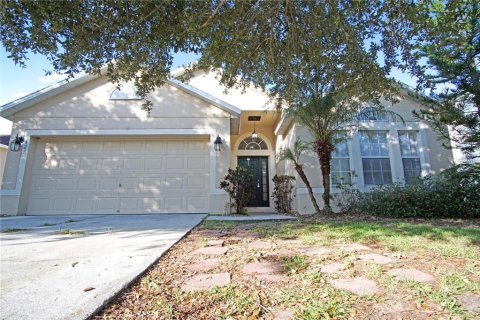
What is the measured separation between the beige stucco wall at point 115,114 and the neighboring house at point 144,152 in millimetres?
32

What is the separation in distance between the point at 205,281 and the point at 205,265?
459 mm

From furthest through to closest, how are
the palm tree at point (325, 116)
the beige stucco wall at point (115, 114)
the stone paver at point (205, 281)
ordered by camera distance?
1. the beige stucco wall at point (115, 114)
2. the palm tree at point (325, 116)
3. the stone paver at point (205, 281)

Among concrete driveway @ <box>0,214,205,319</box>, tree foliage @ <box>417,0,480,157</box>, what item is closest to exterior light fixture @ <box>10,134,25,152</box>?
concrete driveway @ <box>0,214,205,319</box>

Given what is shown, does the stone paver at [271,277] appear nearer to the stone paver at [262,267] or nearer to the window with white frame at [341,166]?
A: the stone paver at [262,267]

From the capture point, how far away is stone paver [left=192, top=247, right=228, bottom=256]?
3.06 m

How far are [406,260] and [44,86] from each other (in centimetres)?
1058

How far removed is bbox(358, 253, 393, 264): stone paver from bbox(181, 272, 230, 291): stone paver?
137 cm

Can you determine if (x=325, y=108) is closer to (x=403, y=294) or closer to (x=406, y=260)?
(x=406, y=260)

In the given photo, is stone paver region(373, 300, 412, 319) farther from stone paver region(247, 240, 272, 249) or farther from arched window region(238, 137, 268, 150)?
arched window region(238, 137, 268, 150)

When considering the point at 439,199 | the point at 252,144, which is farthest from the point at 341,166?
the point at 252,144

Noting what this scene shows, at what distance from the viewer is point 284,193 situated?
387 inches

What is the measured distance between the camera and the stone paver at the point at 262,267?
2.41 m

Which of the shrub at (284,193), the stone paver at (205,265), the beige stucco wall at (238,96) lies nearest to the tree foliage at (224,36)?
the stone paver at (205,265)

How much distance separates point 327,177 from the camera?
7.32 meters
